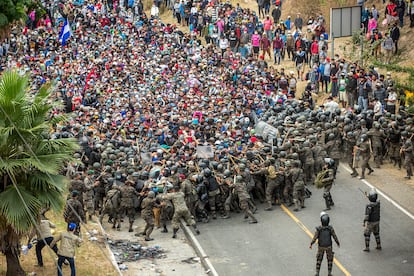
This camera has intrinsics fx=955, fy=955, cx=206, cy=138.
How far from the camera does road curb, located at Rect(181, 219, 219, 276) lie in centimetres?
2289

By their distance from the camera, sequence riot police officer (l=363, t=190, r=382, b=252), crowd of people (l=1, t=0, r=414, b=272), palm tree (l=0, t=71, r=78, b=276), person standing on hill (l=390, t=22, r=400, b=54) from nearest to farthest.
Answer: palm tree (l=0, t=71, r=78, b=276)
riot police officer (l=363, t=190, r=382, b=252)
crowd of people (l=1, t=0, r=414, b=272)
person standing on hill (l=390, t=22, r=400, b=54)

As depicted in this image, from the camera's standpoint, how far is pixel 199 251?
24094 mm

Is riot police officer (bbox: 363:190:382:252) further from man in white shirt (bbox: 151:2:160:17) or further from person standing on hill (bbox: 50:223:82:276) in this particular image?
man in white shirt (bbox: 151:2:160:17)

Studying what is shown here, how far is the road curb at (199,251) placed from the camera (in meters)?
22.9

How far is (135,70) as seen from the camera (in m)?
40.0

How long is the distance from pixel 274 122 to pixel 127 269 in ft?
33.0

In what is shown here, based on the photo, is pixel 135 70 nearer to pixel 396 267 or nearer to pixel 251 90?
pixel 251 90

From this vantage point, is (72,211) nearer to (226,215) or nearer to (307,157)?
(226,215)

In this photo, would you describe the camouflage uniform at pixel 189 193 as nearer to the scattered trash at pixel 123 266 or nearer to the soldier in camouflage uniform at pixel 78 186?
the soldier in camouflage uniform at pixel 78 186

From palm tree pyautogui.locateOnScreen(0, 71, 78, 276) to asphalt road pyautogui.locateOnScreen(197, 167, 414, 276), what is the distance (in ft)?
18.4

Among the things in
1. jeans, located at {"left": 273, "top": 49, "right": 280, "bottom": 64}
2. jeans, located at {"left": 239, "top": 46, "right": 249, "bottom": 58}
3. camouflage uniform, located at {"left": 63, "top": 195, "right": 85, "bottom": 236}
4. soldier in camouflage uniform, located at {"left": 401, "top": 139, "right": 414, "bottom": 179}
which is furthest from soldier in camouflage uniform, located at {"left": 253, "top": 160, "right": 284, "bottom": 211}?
jeans, located at {"left": 239, "top": 46, "right": 249, "bottom": 58}

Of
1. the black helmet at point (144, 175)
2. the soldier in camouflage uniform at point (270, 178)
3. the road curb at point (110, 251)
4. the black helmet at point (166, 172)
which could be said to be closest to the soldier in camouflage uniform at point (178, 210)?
the black helmet at point (166, 172)

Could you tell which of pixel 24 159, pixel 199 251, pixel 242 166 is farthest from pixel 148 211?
pixel 24 159

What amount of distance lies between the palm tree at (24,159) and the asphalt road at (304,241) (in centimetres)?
560
